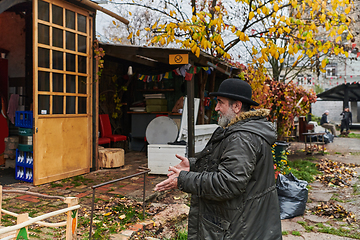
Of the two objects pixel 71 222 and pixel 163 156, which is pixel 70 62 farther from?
pixel 71 222

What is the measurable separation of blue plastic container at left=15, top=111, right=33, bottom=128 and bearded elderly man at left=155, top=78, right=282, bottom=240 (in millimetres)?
4539

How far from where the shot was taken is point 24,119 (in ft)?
19.0

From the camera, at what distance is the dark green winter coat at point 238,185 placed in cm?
177

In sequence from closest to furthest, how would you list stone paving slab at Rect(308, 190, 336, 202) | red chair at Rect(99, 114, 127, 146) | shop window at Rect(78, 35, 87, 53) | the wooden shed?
the wooden shed → stone paving slab at Rect(308, 190, 336, 202) → shop window at Rect(78, 35, 87, 53) → red chair at Rect(99, 114, 127, 146)

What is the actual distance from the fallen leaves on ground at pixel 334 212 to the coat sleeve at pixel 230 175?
12.8 ft

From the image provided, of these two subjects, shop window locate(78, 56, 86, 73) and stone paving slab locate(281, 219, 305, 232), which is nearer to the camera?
stone paving slab locate(281, 219, 305, 232)

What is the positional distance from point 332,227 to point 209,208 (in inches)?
136

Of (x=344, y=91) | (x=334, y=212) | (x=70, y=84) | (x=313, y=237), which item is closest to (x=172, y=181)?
(x=313, y=237)

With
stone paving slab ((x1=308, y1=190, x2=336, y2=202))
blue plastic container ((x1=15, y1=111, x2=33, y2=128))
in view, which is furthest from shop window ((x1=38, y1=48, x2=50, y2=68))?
stone paving slab ((x1=308, y1=190, x2=336, y2=202))

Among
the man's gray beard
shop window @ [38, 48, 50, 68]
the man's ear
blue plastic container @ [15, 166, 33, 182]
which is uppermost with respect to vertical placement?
shop window @ [38, 48, 50, 68]

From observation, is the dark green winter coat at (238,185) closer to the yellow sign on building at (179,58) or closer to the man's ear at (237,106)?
the man's ear at (237,106)

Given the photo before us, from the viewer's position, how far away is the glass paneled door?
5434 millimetres

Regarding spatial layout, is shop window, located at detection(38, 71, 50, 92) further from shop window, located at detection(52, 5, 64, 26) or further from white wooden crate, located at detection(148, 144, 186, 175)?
white wooden crate, located at detection(148, 144, 186, 175)

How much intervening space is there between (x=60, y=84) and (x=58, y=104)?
15.3 inches
